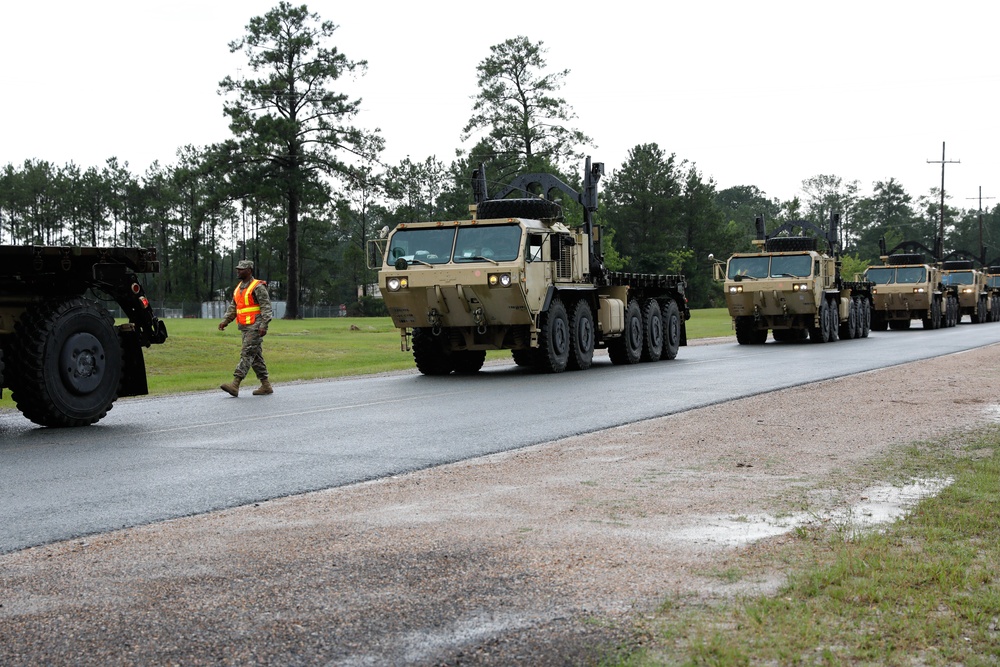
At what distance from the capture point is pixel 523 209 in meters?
20.7

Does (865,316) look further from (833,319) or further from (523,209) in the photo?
(523,209)

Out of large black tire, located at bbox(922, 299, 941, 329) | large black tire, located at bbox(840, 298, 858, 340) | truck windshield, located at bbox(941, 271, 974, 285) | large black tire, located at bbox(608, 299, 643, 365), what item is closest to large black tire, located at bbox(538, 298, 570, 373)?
large black tire, located at bbox(608, 299, 643, 365)

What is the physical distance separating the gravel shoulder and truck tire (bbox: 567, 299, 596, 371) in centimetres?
1114

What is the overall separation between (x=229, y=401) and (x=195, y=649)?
11537 mm

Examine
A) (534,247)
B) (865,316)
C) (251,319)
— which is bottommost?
(865,316)

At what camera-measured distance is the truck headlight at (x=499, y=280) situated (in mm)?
19109

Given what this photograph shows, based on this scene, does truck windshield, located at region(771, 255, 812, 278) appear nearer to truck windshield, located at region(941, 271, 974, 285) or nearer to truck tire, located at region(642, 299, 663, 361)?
truck tire, located at region(642, 299, 663, 361)

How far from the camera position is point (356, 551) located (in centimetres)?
609

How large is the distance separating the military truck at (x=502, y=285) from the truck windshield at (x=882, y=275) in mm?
24653

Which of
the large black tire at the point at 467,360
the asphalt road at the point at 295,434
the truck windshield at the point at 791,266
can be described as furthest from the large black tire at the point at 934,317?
the large black tire at the point at 467,360

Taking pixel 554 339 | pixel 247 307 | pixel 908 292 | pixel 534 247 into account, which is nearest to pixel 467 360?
pixel 554 339

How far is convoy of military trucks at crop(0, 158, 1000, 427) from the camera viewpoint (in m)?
12.1

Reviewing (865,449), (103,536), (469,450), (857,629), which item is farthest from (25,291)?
(857,629)

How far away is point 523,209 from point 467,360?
307cm
